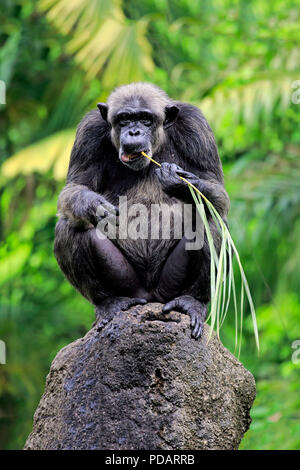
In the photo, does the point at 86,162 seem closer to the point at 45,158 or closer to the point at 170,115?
the point at 170,115

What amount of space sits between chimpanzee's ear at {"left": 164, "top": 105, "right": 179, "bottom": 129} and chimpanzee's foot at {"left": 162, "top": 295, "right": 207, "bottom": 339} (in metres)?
1.53

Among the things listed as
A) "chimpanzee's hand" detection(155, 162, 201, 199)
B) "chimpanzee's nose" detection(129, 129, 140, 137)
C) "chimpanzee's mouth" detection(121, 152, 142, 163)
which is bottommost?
"chimpanzee's hand" detection(155, 162, 201, 199)

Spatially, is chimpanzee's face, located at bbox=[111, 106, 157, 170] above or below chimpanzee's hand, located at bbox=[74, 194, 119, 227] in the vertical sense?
above

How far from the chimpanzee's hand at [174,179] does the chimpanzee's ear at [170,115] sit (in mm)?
641

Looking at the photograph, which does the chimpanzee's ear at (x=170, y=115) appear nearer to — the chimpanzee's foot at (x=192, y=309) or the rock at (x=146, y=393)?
the chimpanzee's foot at (x=192, y=309)

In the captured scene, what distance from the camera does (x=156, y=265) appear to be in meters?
6.39

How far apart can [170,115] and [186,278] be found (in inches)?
55.9

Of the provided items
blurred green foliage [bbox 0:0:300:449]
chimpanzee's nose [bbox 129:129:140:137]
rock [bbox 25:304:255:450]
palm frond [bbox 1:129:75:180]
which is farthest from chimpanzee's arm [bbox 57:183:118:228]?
palm frond [bbox 1:129:75:180]

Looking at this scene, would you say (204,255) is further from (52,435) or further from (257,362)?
(257,362)

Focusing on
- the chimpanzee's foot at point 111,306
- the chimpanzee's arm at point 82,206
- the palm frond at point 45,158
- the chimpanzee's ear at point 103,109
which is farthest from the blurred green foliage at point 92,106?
the chimpanzee's arm at point 82,206

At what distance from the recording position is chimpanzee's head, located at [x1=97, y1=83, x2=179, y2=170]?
6.20 meters

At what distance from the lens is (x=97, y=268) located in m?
6.28

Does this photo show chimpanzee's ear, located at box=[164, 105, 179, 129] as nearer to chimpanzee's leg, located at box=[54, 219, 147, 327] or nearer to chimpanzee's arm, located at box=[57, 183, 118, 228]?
chimpanzee's arm, located at box=[57, 183, 118, 228]

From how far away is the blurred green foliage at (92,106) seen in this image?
12.8 m
